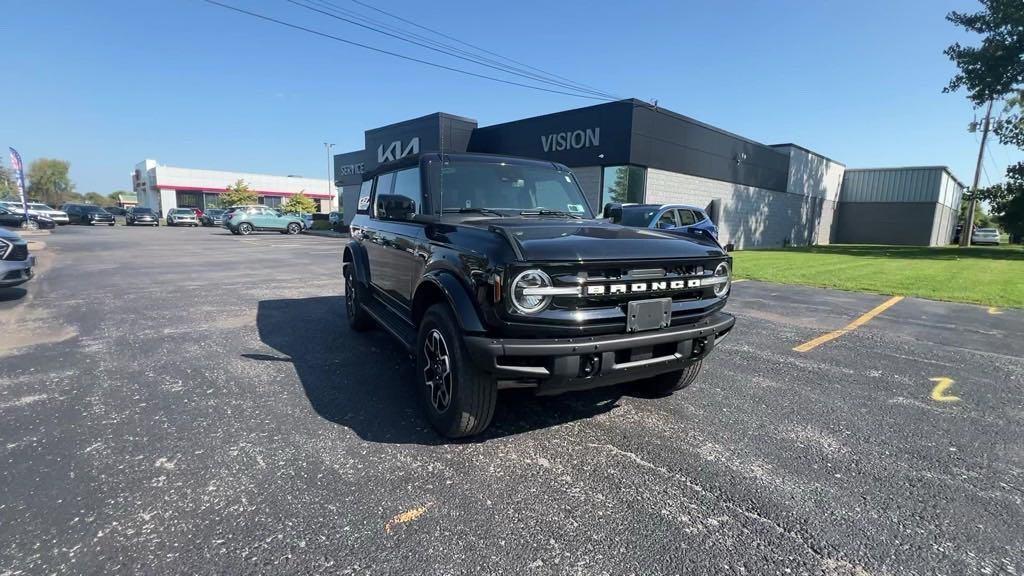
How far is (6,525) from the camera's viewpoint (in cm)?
224

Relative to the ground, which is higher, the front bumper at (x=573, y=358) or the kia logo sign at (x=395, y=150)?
the kia logo sign at (x=395, y=150)

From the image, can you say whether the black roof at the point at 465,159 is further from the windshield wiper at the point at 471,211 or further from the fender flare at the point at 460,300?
the fender flare at the point at 460,300

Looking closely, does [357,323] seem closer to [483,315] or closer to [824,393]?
[483,315]

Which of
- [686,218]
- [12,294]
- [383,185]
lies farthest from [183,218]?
[383,185]

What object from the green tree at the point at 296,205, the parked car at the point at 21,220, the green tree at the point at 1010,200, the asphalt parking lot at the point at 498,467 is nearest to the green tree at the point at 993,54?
the green tree at the point at 1010,200

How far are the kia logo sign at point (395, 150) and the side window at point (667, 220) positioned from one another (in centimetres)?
1850

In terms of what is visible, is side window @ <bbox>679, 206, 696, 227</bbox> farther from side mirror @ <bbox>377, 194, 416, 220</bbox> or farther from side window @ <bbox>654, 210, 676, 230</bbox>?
side mirror @ <bbox>377, 194, 416, 220</bbox>

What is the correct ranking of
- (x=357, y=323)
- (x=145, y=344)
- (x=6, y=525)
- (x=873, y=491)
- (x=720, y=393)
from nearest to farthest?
(x=6, y=525) → (x=873, y=491) → (x=720, y=393) → (x=145, y=344) → (x=357, y=323)

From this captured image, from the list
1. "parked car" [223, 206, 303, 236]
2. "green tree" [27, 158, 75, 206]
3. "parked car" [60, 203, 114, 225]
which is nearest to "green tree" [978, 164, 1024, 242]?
"parked car" [223, 206, 303, 236]

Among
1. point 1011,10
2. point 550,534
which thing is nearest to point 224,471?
point 550,534

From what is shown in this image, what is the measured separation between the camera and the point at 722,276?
11.2 feet

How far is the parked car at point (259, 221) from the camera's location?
2931 cm

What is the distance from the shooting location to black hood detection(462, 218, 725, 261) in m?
2.73

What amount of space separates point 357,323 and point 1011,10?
30.6 m
